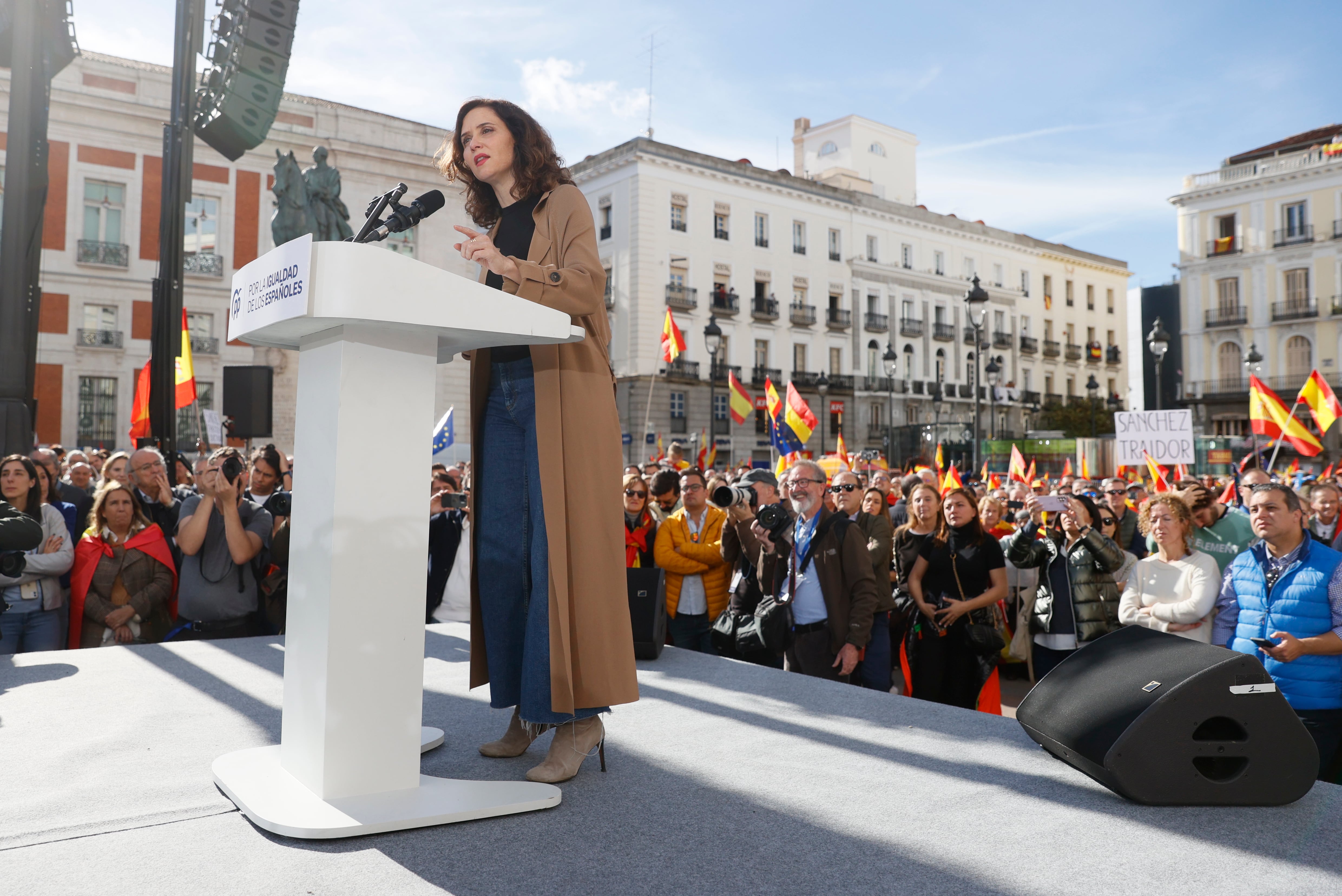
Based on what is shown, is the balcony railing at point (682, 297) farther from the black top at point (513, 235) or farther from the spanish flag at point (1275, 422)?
the black top at point (513, 235)

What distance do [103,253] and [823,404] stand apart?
95.8ft

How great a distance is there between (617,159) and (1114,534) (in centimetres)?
3449

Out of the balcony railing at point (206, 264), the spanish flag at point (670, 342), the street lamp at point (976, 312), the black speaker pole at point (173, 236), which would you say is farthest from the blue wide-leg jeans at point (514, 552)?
the balcony railing at point (206, 264)

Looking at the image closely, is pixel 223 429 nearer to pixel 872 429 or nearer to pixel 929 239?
pixel 872 429

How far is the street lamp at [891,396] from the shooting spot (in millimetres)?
27031

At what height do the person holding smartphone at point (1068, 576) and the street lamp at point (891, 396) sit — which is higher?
the street lamp at point (891, 396)

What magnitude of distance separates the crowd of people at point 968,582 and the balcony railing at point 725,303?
113 ft

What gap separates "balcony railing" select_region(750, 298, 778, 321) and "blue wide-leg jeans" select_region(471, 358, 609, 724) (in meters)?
40.9

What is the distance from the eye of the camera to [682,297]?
40.1 m

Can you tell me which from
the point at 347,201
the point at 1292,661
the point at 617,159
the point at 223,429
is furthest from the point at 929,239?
the point at 1292,661

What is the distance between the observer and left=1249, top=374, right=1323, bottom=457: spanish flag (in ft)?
42.8

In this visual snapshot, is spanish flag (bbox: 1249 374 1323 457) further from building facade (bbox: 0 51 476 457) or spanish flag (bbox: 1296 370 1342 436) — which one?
building facade (bbox: 0 51 476 457)

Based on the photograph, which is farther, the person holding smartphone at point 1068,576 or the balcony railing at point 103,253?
the balcony railing at point 103,253

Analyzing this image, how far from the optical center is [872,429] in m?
45.8
